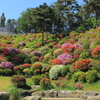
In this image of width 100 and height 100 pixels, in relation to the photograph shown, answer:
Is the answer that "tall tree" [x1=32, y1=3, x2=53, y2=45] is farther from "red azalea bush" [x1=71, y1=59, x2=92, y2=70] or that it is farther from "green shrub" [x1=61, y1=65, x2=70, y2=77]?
"red azalea bush" [x1=71, y1=59, x2=92, y2=70]

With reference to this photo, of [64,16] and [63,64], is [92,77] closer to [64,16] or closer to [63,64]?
[63,64]

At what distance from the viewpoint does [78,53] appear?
21141 mm

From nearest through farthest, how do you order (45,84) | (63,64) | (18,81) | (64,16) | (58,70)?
(18,81), (45,84), (58,70), (63,64), (64,16)

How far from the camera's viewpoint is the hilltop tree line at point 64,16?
105 feet

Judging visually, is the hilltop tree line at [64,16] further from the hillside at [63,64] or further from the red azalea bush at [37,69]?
the red azalea bush at [37,69]

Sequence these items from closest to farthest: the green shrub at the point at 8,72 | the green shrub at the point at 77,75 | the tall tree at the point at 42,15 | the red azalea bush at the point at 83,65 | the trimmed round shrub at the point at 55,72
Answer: the green shrub at the point at 77,75, the red azalea bush at the point at 83,65, the trimmed round shrub at the point at 55,72, the green shrub at the point at 8,72, the tall tree at the point at 42,15

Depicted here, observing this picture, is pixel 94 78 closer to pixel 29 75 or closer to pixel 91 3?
pixel 29 75

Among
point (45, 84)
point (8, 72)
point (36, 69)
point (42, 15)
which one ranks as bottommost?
point (45, 84)

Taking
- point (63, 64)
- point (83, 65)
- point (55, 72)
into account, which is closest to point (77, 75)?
point (83, 65)

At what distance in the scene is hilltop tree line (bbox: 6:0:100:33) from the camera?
1260 inches

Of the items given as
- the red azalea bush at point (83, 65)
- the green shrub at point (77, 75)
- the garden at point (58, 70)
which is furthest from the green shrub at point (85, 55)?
the green shrub at point (77, 75)

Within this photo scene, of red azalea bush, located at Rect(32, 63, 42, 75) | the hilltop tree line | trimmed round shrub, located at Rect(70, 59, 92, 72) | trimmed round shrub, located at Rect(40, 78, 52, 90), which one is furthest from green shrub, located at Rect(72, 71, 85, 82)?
the hilltop tree line

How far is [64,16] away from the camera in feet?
139

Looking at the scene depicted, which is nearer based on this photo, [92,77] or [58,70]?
[92,77]
